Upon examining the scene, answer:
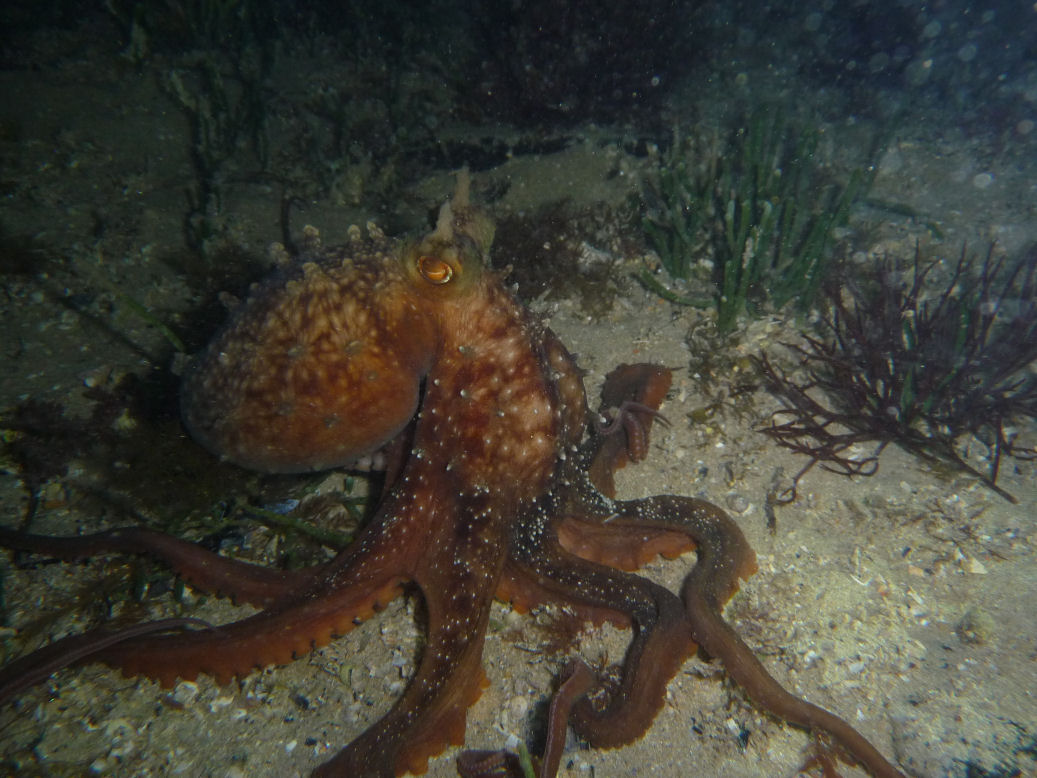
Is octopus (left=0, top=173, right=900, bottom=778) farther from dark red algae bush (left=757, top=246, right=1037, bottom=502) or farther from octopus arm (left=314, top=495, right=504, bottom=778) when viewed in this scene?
dark red algae bush (left=757, top=246, right=1037, bottom=502)

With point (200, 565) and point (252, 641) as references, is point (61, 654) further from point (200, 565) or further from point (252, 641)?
point (252, 641)

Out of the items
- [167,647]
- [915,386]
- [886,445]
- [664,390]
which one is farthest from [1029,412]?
[167,647]

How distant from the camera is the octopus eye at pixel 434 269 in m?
2.70

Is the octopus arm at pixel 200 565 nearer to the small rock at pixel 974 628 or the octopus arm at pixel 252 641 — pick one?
the octopus arm at pixel 252 641

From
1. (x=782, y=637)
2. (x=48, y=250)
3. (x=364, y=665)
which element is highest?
(x=48, y=250)

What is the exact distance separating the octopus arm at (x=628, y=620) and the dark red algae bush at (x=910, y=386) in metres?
1.77

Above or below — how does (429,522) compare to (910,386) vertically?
above

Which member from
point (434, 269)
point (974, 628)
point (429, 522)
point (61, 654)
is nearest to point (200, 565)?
point (61, 654)

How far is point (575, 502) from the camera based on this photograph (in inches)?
126

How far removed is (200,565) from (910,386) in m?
5.28

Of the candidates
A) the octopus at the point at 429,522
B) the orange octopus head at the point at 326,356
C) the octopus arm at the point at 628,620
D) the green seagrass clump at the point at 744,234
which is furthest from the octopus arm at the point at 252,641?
the green seagrass clump at the point at 744,234

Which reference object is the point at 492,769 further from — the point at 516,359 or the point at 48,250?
the point at 48,250

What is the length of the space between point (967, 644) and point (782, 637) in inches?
43.9

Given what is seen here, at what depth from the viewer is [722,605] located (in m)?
2.97
